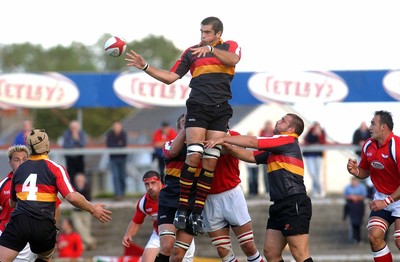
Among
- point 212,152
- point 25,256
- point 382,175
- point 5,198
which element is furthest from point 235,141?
point 25,256

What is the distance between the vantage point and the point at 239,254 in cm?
2444

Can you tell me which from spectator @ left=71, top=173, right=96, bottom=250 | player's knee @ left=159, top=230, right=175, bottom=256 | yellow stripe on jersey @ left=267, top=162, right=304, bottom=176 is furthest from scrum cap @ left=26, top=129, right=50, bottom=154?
spectator @ left=71, top=173, right=96, bottom=250

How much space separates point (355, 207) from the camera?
79.3 feet

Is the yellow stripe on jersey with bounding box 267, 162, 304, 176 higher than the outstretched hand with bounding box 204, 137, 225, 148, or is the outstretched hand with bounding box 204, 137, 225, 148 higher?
the outstretched hand with bounding box 204, 137, 225, 148

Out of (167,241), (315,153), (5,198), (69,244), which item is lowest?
(69,244)

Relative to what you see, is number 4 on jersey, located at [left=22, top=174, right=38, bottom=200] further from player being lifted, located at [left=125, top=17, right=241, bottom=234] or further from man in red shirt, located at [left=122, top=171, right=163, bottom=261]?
man in red shirt, located at [left=122, top=171, right=163, bottom=261]

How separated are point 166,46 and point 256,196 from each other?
60776mm

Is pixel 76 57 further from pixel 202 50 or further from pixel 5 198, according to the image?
pixel 202 50

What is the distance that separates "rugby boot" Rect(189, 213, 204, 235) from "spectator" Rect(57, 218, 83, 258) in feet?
36.0

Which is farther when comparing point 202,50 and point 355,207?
point 355,207

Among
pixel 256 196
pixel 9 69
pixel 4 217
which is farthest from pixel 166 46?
pixel 4 217

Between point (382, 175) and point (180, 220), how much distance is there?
2942 millimetres

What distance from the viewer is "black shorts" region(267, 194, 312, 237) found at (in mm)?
12922

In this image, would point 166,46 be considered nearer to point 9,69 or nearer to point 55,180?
point 9,69
